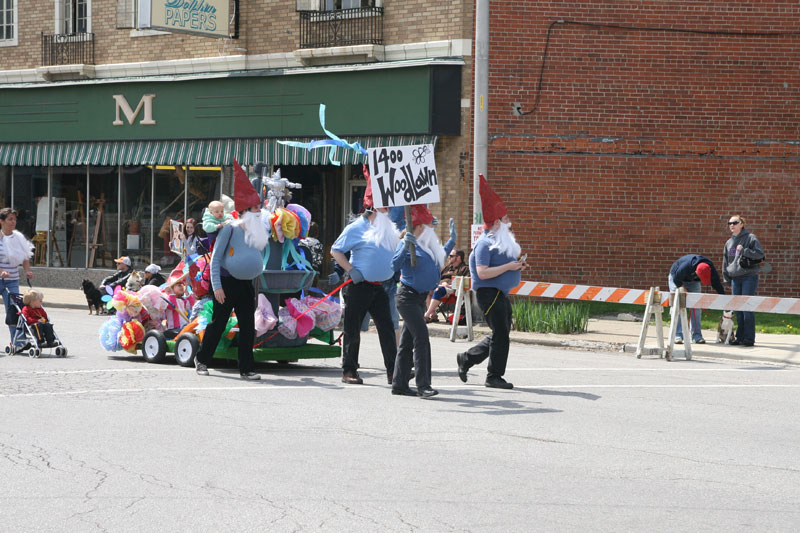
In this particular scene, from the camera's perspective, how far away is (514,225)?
67.4 ft

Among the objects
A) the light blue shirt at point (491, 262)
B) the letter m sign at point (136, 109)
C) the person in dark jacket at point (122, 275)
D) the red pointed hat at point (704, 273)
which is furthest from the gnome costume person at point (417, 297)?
the letter m sign at point (136, 109)

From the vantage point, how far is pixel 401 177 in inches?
415

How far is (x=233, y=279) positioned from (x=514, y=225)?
1015 cm

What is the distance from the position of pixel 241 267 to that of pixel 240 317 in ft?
1.71

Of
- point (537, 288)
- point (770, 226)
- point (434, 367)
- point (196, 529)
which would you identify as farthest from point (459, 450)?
point (770, 226)

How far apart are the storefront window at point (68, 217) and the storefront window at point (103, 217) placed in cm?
27

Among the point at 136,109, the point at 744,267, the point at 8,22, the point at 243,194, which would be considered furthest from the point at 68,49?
the point at 744,267

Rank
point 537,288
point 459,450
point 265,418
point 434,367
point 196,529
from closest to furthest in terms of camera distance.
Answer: point 196,529
point 459,450
point 265,418
point 434,367
point 537,288

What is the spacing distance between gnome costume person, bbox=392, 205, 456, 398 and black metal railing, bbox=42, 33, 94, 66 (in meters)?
17.2

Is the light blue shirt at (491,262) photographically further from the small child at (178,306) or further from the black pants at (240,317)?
the small child at (178,306)

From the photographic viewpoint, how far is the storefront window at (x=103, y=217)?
83.7 feet

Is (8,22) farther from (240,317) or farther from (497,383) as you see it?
(497,383)

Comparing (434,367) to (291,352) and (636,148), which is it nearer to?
(291,352)

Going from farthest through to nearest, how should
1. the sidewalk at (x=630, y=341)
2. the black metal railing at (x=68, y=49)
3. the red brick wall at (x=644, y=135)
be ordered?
the black metal railing at (x=68, y=49) < the red brick wall at (x=644, y=135) < the sidewalk at (x=630, y=341)
